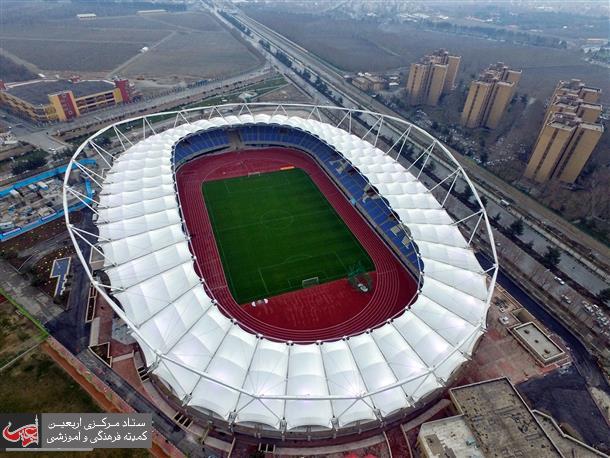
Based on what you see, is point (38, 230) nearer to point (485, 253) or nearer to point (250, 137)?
point (250, 137)

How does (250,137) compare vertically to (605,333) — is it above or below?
above

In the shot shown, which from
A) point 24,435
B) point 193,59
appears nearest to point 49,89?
point 193,59

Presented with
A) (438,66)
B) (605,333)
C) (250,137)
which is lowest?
(605,333)

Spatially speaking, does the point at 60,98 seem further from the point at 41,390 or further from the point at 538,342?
the point at 538,342

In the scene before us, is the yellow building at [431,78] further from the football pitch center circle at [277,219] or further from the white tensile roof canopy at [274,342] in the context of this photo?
the white tensile roof canopy at [274,342]

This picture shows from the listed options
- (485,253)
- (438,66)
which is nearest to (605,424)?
(485,253)

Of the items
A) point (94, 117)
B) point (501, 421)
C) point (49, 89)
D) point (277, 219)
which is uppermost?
point (49, 89)

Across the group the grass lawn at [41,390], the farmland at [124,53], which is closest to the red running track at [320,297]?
the grass lawn at [41,390]
